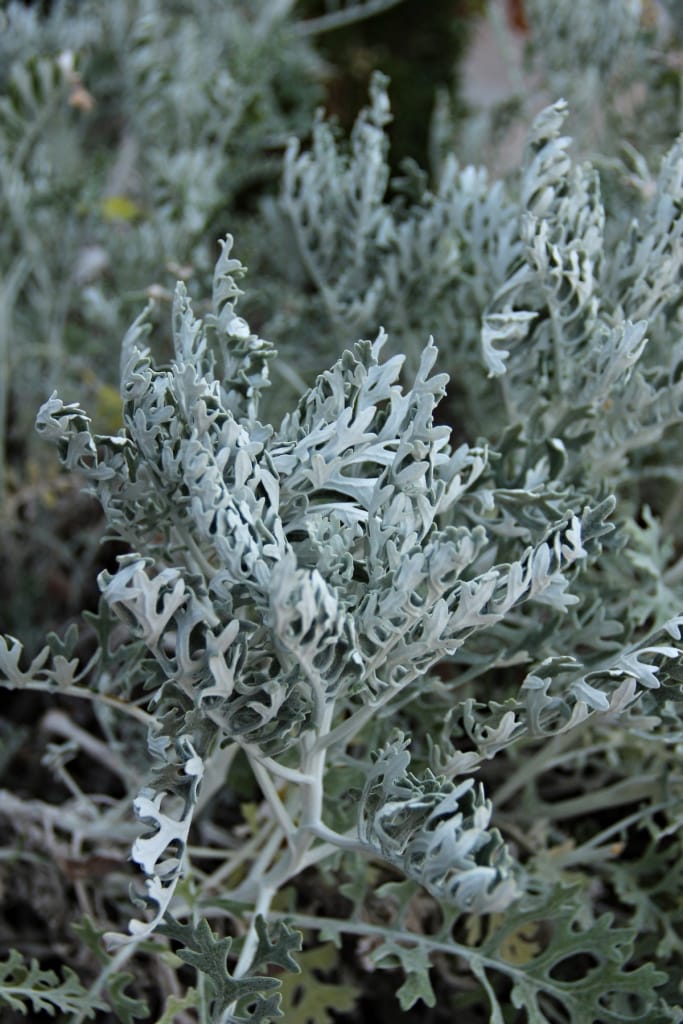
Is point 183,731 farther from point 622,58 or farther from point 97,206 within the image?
point 622,58

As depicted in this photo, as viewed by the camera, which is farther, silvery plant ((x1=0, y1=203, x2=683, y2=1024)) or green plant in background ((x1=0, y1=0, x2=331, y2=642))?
green plant in background ((x1=0, y1=0, x2=331, y2=642))

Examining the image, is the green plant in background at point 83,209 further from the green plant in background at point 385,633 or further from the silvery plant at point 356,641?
the silvery plant at point 356,641

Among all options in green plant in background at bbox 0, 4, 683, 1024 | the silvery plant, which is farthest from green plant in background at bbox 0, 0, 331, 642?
the silvery plant

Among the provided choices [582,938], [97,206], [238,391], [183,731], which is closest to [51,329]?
[97,206]

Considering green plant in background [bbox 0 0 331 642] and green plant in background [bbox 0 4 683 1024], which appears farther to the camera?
green plant in background [bbox 0 0 331 642]

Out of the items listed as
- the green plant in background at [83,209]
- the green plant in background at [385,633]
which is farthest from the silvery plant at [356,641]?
the green plant in background at [83,209]

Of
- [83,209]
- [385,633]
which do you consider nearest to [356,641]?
[385,633]

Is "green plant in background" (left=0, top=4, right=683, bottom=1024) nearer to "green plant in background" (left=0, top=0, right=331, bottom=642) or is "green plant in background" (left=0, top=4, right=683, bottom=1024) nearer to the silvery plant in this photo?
the silvery plant
